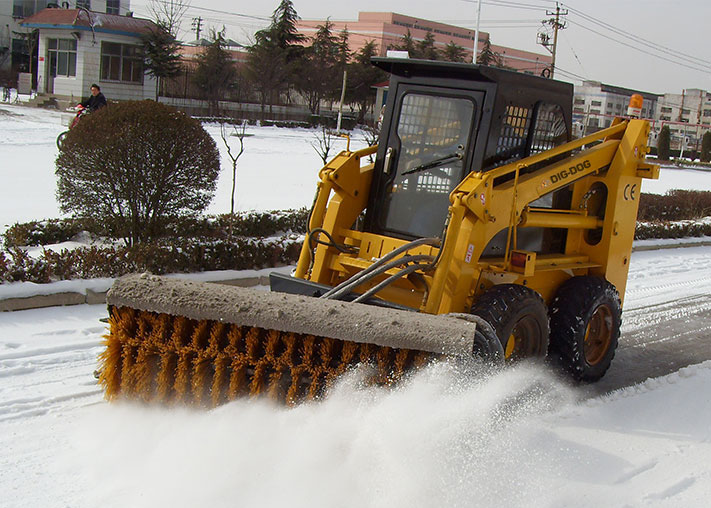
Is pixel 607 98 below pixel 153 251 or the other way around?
the other way around

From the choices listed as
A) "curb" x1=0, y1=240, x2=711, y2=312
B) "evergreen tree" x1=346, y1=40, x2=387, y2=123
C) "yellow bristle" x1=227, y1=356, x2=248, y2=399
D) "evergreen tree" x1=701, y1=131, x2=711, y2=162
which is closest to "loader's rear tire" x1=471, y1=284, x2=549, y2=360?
"yellow bristle" x1=227, y1=356, x2=248, y2=399

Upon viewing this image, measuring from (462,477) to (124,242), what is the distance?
6.08 metres

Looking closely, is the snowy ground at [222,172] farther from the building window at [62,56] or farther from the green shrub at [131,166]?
the building window at [62,56]

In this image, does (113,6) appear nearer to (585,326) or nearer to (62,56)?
(62,56)

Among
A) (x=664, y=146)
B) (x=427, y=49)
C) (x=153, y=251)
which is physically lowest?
(x=153, y=251)

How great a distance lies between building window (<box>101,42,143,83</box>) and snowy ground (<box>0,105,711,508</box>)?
33.1m

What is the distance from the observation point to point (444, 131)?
531 centimetres

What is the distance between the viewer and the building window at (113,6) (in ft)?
166

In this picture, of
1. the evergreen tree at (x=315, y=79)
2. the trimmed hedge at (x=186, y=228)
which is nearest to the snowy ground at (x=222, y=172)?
the trimmed hedge at (x=186, y=228)

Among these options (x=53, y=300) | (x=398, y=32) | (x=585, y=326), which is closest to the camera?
(x=585, y=326)

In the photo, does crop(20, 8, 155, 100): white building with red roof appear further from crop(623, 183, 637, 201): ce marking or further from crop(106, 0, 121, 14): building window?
crop(623, 183, 637, 201): ce marking

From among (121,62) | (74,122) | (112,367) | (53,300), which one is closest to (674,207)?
(74,122)

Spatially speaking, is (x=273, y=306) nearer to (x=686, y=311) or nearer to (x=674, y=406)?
(x=674, y=406)

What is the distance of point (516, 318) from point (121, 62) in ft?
116
